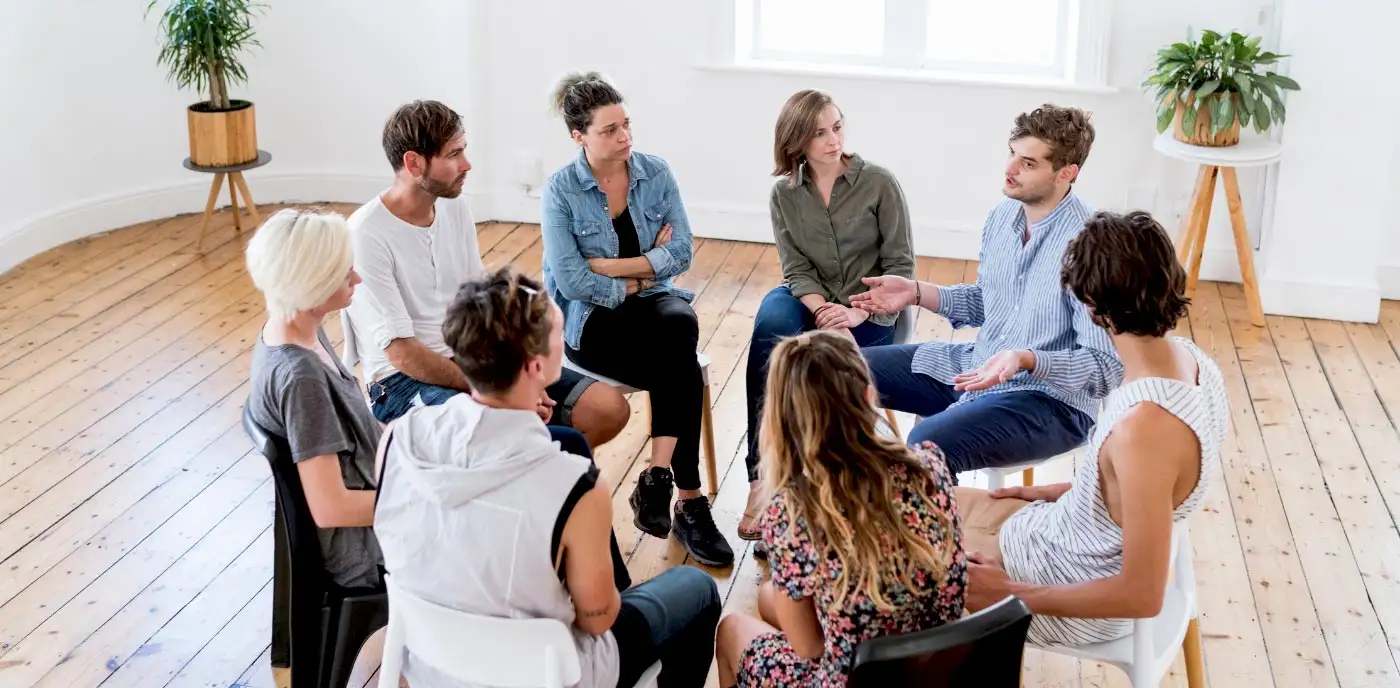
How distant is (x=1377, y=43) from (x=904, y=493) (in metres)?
3.51

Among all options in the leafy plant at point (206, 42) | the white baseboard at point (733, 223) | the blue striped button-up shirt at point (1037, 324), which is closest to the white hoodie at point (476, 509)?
the blue striped button-up shirt at point (1037, 324)

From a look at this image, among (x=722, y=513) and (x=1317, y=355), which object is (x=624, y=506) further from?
(x=1317, y=355)

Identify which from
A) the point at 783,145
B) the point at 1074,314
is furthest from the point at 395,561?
the point at 783,145

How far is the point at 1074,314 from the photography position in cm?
288

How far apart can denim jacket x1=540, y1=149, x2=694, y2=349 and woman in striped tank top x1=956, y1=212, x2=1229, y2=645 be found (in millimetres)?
1396

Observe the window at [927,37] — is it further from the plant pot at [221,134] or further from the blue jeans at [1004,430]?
the blue jeans at [1004,430]

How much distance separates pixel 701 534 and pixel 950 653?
5.14ft

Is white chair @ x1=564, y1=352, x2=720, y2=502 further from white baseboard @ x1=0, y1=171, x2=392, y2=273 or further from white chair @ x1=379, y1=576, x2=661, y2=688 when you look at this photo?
white baseboard @ x1=0, y1=171, x2=392, y2=273

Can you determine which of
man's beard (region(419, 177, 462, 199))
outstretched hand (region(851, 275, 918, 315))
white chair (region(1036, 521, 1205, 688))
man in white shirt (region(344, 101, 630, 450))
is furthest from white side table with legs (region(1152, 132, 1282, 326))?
man's beard (region(419, 177, 462, 199))

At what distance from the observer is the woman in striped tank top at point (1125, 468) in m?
2.09

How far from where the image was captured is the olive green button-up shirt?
11.5ft

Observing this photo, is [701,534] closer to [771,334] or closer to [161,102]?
[771,334]

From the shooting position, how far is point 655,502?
11.3 ft

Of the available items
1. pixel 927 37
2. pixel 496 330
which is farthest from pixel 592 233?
pixel 927 37
